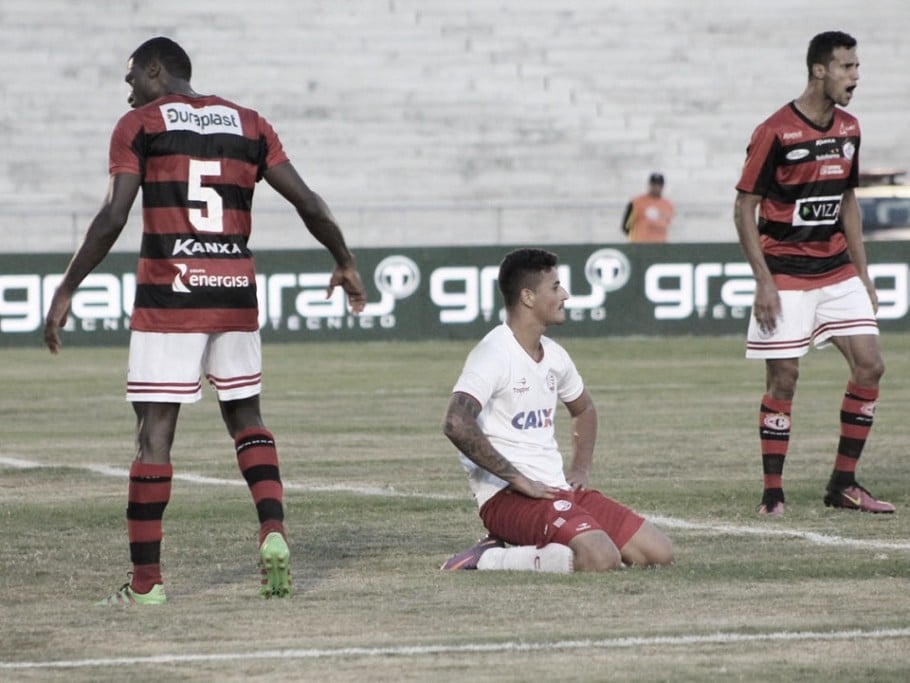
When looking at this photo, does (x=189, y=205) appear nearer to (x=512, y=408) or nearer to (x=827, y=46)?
(x=512, y=408)

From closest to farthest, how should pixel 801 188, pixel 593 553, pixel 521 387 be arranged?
pixel 593 553 → pixel 521 387 → pixel 801 188

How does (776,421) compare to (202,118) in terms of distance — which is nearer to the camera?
(202,118)

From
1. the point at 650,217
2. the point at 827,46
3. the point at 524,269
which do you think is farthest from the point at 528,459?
the point at 650,217

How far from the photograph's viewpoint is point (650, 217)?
1043 inches

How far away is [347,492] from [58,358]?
12.6 meters

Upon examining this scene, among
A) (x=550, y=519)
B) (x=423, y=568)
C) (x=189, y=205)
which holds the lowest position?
(x=423, y=568)

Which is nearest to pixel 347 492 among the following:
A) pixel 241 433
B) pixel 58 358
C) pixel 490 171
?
pixel 241 433

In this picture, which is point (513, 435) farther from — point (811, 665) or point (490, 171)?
point (490, 171)

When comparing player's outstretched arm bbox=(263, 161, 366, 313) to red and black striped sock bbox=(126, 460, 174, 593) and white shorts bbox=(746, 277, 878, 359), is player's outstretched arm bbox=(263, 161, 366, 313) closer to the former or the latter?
red and black striped sock bbox=(126, 460, 174, 593)

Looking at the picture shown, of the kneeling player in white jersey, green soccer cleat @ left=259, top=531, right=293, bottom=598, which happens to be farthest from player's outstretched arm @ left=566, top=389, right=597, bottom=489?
green soccer cleat @ left=259, top=531, right=293, bottom=598

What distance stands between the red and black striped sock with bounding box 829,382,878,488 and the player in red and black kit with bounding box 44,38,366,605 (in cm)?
337

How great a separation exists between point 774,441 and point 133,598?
3.85 m

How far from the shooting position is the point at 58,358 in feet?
74.7

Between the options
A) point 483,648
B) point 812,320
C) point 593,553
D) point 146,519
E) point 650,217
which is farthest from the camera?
point 650,217
